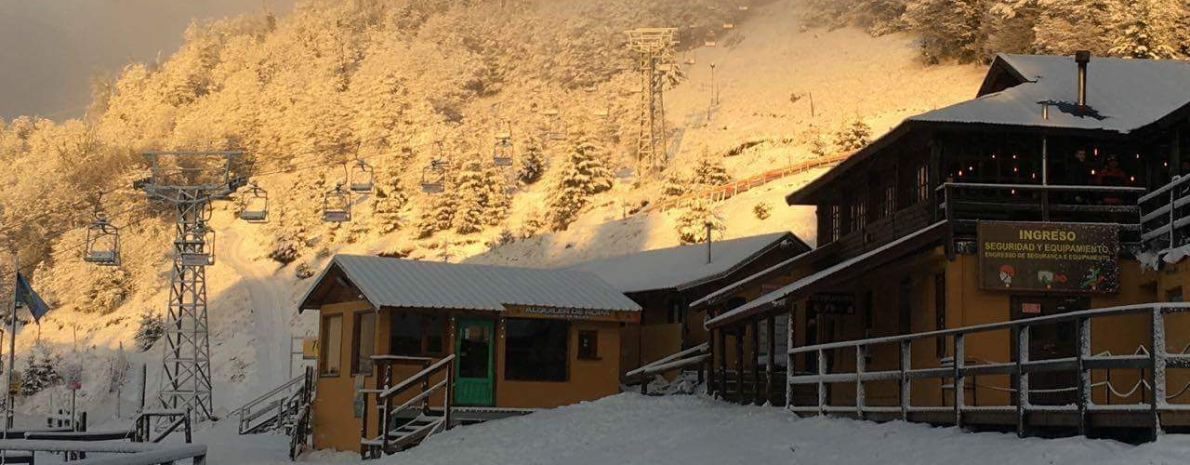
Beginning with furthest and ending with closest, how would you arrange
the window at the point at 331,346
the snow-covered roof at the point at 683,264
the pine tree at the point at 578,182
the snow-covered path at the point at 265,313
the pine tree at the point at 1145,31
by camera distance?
the pine tree at the point at 578,182
the snow-covered path at the point at 265,313
the pine tree at the point at 1145,31
the snow-covered roof at the point at 683,264
the window at the point at 331,346

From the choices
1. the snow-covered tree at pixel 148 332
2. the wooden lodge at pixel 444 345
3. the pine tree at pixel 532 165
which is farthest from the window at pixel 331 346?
the pine tree at pixel 532 165

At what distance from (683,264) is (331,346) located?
12392 mm

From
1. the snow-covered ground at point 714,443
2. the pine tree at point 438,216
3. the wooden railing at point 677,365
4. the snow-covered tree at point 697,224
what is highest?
the pine tree at point 438,216

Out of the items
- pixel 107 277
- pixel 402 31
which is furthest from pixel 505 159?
pixel 402 31

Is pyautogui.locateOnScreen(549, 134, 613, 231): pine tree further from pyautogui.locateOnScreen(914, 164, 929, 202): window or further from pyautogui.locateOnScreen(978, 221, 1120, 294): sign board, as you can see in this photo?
pyautogui.locateOnScreen(978, 221, 1120, 294): sign board

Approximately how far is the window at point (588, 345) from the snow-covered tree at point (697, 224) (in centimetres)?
2293

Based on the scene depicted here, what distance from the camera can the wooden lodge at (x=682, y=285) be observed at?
3456cm

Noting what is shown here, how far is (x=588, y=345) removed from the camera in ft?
102

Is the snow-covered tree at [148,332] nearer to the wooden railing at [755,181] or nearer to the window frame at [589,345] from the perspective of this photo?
the wooden railing at [755,181]

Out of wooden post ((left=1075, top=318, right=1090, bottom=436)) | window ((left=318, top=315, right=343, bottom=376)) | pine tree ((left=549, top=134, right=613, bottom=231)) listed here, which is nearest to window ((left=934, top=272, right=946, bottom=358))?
wooden post ((left=1075, top=318, right=1090, bottom=436))

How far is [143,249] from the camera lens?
91.4 meters

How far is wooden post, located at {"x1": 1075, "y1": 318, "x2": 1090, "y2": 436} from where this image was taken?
12805mm

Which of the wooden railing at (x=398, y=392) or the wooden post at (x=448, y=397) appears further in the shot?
the wooden post at (x=448, y=397)

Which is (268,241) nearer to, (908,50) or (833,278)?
(908,50)
